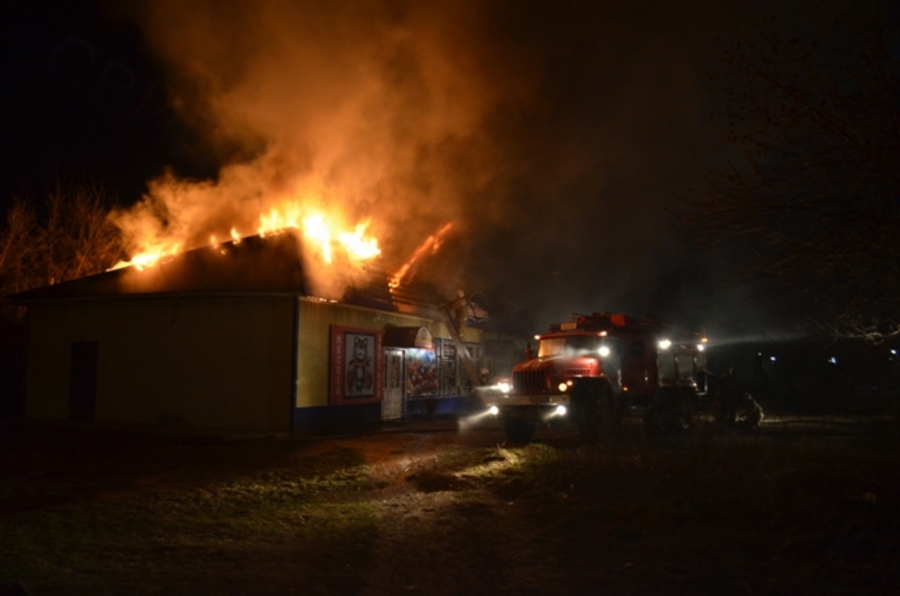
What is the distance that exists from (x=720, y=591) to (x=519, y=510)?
346cm

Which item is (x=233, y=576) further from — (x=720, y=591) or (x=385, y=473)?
(x=385, y=473)

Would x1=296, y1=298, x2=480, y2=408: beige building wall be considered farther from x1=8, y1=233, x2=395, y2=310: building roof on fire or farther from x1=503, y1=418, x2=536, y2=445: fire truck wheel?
x1=503, y1=418, x2=536, y2=445: fire truck wheel

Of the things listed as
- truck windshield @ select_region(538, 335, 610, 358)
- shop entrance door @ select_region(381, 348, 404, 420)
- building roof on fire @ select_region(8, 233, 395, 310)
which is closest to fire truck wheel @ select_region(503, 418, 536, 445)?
truck windshield @ select_region(538, 335, 610, 358)

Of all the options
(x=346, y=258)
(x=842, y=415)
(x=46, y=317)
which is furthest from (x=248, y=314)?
(x=842, y=415)

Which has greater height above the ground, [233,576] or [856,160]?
[856,160]

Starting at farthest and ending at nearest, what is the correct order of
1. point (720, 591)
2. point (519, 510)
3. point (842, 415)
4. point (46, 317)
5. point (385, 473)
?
1. point (842, 415)
2. point (46, 317)
3. point (385, 473)
4. point (519, 510)
5. point (720, 591)

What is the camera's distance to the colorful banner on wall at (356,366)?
19031mm

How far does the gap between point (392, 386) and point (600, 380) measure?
7840 mm

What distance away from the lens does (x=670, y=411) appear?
58.2ft

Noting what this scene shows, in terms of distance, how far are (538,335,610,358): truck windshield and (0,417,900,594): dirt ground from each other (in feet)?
7.98

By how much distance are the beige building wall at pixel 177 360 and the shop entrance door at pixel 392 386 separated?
4.64 metres

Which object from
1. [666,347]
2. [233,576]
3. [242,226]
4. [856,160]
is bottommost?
[233,576]

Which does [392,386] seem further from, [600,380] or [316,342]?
[600,380]

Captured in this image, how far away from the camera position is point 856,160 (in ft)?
25.6
